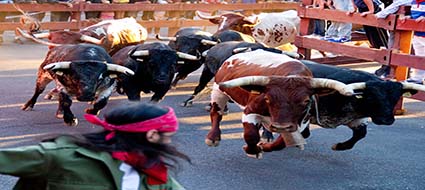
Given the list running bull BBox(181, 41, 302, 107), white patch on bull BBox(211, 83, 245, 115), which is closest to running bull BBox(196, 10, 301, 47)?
running bull BBox(181, 41, 302, 107)

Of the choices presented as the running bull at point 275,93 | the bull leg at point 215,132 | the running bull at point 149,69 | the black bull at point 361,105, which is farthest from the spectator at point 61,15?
the black bull at point 361,105

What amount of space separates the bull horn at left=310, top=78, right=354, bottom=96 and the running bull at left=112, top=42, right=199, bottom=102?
2.71 metres

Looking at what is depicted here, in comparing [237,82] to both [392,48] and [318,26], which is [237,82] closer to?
[392,48]

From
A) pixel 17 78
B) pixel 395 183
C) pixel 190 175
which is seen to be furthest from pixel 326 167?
pixel 17 78

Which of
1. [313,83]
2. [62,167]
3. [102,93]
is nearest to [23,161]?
[62,167]

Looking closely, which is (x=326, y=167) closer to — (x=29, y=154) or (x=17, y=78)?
(x=29, y=154)

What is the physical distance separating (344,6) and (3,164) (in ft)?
30.4

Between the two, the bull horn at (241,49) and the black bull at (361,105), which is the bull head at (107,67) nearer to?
the bull horn at (241,49)

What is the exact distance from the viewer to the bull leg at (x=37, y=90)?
29.7 feet

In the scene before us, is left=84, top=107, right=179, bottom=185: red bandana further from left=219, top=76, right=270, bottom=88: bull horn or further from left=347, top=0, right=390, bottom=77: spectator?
left=347, top=0, right=390, bottom=77: spectator

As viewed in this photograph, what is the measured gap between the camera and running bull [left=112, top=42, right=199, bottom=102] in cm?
873

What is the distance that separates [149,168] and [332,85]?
3.66 meters

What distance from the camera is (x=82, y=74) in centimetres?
798

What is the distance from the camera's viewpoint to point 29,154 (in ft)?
9.53
